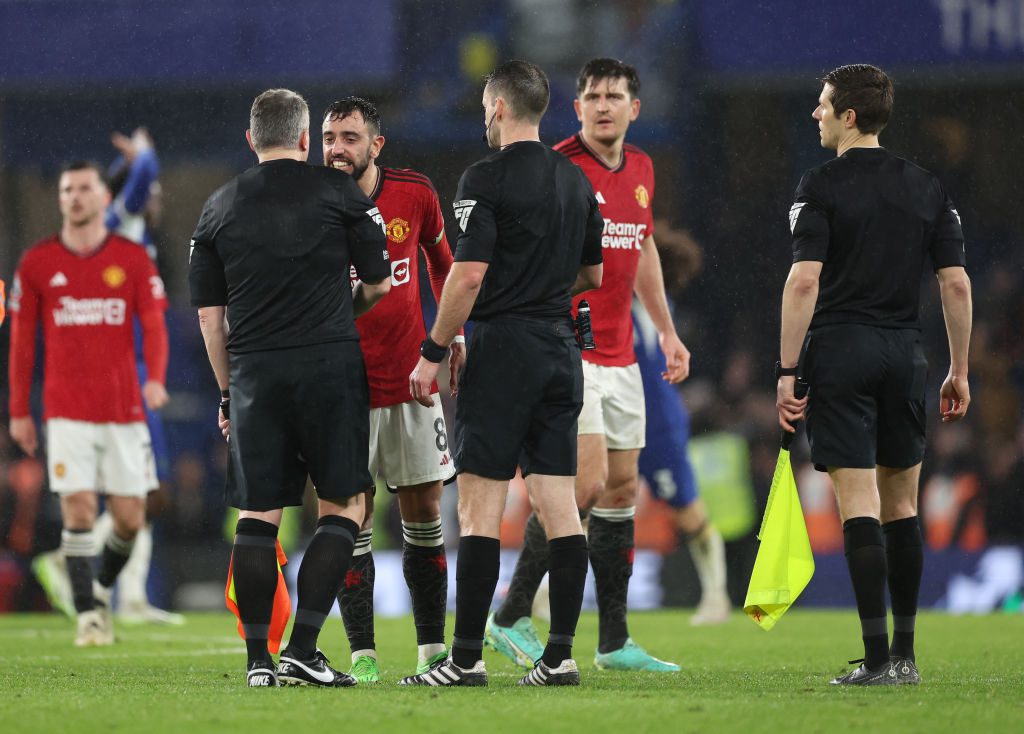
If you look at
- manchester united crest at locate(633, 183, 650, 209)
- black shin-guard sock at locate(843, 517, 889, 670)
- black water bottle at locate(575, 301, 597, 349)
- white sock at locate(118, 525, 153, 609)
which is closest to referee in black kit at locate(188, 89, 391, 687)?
black water bottle at locate(575, 301, 597, 349)

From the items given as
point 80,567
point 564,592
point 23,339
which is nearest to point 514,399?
point 564,592

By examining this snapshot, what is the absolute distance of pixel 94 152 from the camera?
40.0 feet

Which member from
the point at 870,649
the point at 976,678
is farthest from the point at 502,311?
the point at 976,678

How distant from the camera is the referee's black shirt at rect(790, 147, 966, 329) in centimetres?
546

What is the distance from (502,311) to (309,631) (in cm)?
122

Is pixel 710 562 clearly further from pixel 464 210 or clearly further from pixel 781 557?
pixel 464 210

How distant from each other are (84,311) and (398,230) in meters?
3.64

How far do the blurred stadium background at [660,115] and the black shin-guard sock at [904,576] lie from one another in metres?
6.04

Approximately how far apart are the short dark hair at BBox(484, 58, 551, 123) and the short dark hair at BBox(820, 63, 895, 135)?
3.34ft

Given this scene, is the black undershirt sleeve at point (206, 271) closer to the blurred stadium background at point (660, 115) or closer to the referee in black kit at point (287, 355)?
the referee in black kit at point (287, 355)

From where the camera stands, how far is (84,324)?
8898 mm

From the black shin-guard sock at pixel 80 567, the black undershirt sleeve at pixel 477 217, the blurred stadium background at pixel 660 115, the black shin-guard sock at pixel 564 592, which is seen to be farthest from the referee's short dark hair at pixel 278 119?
the blurred stadium background at pixel 660 115

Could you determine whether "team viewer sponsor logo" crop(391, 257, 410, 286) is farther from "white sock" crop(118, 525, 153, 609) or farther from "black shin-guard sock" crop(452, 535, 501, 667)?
"white sock" crop(118, 525, 153, 609)

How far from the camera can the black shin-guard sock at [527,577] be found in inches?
263
